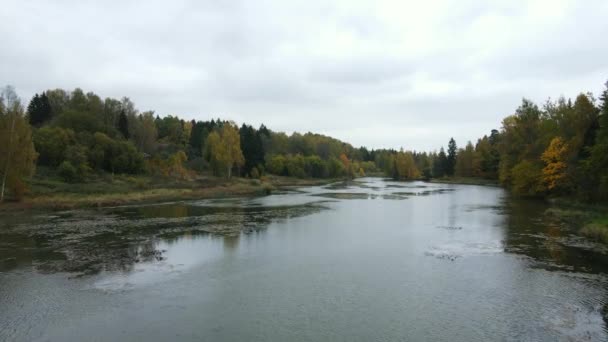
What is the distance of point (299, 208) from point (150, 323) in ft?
96.3

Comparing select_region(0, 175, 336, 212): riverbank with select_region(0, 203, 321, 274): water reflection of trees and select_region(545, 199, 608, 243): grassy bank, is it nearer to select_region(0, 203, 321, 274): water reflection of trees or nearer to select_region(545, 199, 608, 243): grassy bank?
select_region(0, 203, 321, 274): water reflection of trees

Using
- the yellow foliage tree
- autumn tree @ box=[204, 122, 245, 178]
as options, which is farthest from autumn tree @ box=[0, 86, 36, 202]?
the yellow foliage tree

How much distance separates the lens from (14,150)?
36594 millimetres

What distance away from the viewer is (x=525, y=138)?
2349 inches

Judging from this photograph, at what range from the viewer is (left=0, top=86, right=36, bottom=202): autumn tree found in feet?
119

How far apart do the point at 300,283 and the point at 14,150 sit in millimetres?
33878

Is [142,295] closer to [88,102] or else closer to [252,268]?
[252,268]

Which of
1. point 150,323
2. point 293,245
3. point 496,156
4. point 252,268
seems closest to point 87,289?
point 150,323

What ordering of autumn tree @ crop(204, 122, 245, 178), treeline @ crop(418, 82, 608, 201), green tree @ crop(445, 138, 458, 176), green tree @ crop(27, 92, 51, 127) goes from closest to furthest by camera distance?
treeline @ crop(418, 82, 608, 201)
autumn tree @ crop(204, 122, 245, 178)
green tree @ crop(27, 92, 51, 127)
green tree @ crop(445, 138, 458, 176)

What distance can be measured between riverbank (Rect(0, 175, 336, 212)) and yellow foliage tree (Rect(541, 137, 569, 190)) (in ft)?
122

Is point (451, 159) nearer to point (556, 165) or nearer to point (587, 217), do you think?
point (556, 165)

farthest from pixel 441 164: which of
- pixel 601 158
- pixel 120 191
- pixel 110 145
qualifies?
pixel 120 191

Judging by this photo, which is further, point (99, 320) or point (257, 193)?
point (257, 193)

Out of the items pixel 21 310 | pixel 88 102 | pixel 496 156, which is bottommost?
pixel 21 310
